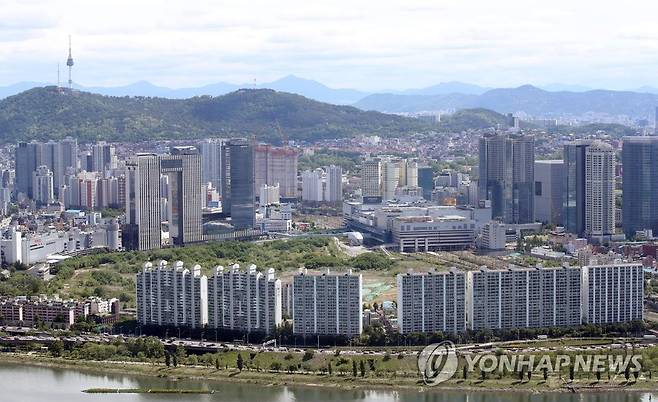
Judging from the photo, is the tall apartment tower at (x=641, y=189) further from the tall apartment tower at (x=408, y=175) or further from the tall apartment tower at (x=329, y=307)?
the tall apartment tower at (x=329, y=307)

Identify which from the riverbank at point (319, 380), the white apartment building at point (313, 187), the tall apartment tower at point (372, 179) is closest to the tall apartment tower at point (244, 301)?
the riverbank at point (319, 380)

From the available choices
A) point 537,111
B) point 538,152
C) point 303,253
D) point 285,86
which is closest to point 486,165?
point 303,253

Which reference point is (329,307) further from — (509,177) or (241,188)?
(509,177)

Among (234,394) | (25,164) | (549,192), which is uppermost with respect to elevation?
(25,164)

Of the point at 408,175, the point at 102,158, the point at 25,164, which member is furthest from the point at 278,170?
the point at 25,164

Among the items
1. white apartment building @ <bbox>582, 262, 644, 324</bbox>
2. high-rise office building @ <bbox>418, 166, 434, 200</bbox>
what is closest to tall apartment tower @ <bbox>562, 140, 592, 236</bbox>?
high-rise office building @ <bbox>418, 166, 434, 200</bbox>

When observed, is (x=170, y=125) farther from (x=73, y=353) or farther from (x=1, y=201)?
(x=73, y=353)
